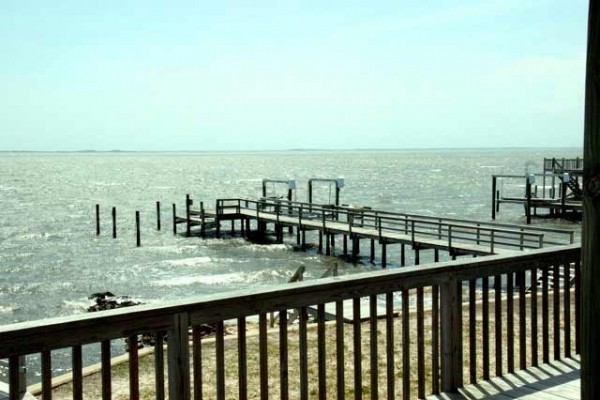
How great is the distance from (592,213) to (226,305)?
6.25 ft

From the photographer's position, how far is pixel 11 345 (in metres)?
2.85

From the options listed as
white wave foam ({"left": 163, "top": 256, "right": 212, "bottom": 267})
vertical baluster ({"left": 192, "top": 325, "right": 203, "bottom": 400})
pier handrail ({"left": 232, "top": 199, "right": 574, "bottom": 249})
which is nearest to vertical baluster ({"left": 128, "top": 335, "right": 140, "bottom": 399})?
vertical baluster ({"left": 192, "top": 325, "right": 203, "bottom": 400})

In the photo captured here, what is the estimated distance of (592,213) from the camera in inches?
84.0

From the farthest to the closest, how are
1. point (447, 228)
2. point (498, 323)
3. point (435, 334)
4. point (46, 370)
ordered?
point (447, 228), point (498, 323), point (435, 334), point (46, 370)

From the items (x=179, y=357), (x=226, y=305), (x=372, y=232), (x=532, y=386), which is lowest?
(x=372, y=232)

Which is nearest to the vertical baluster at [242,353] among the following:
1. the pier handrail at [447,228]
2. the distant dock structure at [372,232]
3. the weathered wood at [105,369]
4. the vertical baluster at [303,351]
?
the vertical baluster at [303,351]

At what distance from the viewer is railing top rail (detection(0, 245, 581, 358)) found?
2.93 metres

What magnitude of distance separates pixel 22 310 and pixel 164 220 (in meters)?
31.8

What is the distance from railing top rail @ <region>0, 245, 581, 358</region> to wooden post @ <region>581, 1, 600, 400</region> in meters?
1.81

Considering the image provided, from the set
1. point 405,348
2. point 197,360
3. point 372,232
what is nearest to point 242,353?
point 197,360

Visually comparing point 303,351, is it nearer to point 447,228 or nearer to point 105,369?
point 105,369

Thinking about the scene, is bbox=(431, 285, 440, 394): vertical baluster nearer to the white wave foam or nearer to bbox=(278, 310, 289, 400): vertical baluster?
bbox=(278, 310, 289, 400): vertical baluster

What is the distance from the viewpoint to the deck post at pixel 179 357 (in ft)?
10.9

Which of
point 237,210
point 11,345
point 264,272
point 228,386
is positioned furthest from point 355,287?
point 237,210
